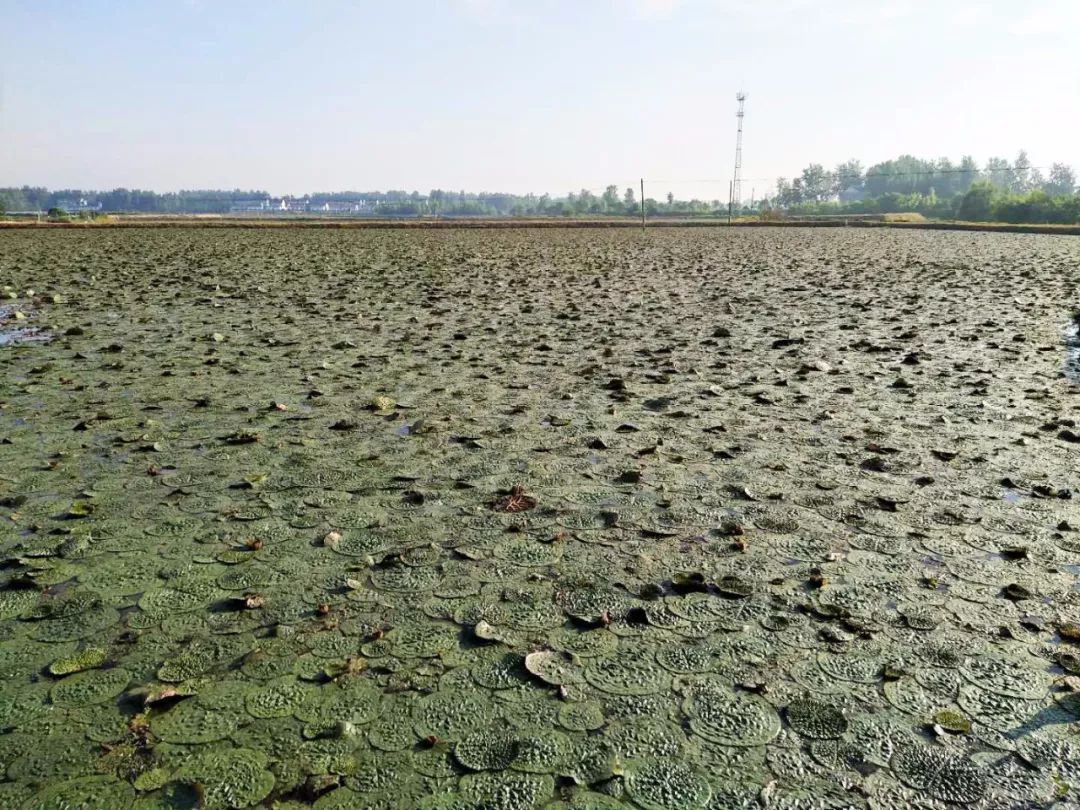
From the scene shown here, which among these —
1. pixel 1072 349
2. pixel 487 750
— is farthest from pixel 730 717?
pixel 1072 349

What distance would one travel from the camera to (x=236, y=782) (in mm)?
1614

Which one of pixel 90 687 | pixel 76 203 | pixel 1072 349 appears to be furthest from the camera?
pixel 76 203

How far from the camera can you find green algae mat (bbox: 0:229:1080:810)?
168cm

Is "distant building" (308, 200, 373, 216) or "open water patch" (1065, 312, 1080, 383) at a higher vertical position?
"distant building" (308, 200, 373, 216)

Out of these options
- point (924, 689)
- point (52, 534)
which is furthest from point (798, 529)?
point (52, 534)

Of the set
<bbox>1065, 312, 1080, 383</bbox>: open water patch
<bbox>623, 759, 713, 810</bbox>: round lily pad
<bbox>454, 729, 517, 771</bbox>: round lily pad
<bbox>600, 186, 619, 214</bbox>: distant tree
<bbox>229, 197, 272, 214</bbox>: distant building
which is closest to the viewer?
<bbox>623, 759, 713, 810</bbox>: round lily pad

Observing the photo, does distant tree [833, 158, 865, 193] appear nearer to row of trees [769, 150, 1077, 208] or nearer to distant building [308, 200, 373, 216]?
row of trees [769, 150, 1077, 208]

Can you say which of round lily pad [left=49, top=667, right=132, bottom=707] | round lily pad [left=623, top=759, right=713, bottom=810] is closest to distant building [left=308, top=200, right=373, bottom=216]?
round lily pad [left=49, top=667, right=132, bottom=707]

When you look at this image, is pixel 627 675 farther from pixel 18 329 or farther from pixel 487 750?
pixel 18 329

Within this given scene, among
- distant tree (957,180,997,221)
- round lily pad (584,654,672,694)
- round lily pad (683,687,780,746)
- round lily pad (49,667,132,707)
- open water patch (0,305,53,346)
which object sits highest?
distant tree (957,180,997,221)

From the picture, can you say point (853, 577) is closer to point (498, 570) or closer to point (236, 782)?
point (498, 570)

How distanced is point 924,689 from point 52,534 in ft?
9.44

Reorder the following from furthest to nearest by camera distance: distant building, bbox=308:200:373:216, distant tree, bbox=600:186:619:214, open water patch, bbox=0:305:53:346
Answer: distant building, bbox=308:200:373:216 → distant tree, bbox=600:186:619:214 → open water patch, bbox=0:305:53:346

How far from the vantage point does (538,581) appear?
8.29 feet
